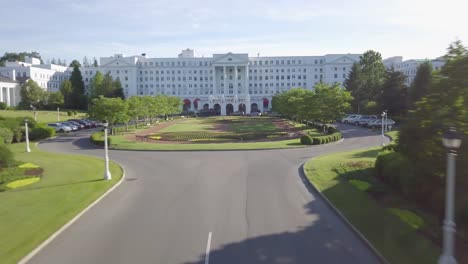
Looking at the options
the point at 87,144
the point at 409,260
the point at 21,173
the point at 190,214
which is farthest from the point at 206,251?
the point at 87,144

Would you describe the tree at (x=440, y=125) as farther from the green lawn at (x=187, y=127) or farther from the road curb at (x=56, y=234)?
the green lawn at (x=187, y=127)

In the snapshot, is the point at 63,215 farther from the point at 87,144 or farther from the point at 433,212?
the point at 87,144

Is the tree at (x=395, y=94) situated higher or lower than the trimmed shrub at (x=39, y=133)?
higher

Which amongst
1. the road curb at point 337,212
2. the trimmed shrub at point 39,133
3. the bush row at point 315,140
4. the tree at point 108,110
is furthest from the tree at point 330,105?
the trimmed shrub at point 39,133

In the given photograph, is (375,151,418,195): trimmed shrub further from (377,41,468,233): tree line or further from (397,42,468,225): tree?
(397,42,468,225): tree

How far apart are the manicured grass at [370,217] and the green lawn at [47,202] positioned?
10817mm

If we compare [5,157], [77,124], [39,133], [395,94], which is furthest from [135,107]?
[395,94]

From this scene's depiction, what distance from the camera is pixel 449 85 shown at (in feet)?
42.7

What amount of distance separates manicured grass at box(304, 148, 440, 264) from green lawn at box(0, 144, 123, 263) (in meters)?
10.8

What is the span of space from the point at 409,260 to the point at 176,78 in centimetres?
14079

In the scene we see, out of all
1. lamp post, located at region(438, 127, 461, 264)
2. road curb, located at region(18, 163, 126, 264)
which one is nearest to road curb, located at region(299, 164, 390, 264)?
lamp post, located at region(438, 127, 461, 264)

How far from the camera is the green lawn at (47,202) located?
12.9 meters

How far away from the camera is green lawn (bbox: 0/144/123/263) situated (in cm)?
1285

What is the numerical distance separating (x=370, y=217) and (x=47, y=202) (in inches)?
537
